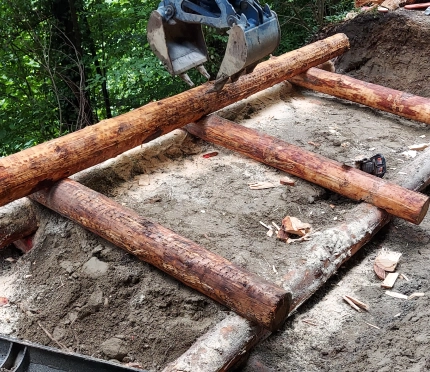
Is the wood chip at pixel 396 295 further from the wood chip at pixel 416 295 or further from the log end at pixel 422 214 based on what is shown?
the log end at pixel 422 214

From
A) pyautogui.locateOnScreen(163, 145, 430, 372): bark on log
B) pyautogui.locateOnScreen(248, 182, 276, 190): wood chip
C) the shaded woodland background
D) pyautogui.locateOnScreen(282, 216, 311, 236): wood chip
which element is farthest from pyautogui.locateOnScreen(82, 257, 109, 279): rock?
the shaded woodland background

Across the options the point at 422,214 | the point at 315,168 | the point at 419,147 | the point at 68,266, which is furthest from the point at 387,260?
the point at 68,266

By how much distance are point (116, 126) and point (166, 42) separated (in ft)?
2.80

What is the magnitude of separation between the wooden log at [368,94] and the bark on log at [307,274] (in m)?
1.08

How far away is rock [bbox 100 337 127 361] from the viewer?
120 inches

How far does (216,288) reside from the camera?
320 centimetres

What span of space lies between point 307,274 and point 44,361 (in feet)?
5.38

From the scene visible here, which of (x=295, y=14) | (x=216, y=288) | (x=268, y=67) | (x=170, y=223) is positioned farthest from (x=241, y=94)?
(x=295, y=14)

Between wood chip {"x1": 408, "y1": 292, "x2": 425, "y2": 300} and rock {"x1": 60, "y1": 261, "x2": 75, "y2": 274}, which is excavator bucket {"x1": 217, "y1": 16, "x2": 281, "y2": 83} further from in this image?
wood chip {"x1": 408, "y1": 292, "x2": 425, "y2": 300}

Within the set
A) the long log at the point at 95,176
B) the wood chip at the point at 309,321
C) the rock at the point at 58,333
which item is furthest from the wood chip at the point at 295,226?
the rock at the point at 58,333

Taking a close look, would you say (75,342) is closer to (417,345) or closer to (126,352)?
(126,352)

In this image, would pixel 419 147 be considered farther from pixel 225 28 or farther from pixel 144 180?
pixel 144 180

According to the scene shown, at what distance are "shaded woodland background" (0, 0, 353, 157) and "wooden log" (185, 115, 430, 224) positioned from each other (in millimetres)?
3093

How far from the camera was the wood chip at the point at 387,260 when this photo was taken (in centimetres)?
378
